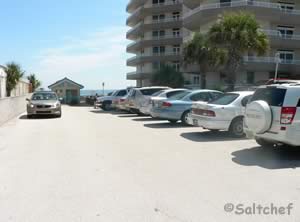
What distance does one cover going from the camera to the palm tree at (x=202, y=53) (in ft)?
109

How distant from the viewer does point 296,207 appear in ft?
17.1

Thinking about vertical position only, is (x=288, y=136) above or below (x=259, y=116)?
below

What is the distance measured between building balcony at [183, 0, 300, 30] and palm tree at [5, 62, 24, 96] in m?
22.6

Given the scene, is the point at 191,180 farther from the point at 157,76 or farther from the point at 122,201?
the point at 157,76

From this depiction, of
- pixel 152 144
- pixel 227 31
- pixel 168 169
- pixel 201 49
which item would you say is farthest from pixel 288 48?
pixel 168 169

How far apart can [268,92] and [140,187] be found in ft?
14.7

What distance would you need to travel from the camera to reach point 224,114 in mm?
12094

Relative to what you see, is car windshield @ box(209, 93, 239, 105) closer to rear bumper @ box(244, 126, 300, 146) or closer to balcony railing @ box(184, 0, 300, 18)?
rear bumper @ box(244, 126, 300, 146)

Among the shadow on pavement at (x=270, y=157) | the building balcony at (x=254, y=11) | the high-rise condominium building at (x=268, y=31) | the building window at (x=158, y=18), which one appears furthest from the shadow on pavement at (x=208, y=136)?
the building window at (x=158, y=18)

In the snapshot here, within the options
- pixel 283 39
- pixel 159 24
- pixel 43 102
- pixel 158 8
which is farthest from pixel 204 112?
pixel 158 8

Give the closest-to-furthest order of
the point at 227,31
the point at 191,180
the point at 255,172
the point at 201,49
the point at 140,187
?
the point at 140,187 → the point at 191,180 → the point at 255,172 → the point at 227,31 → the point at 201,49

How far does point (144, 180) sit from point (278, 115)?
3726 millimetres

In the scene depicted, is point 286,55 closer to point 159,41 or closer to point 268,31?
point 268,31

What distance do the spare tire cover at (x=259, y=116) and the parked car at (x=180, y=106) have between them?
6663 millimetres
